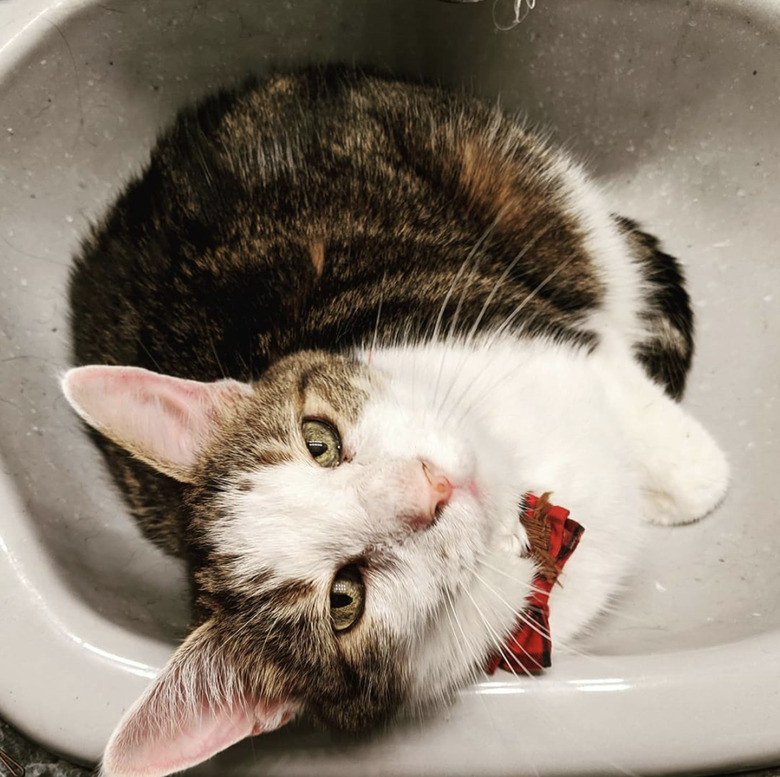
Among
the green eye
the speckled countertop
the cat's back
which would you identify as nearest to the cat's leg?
the cat's back

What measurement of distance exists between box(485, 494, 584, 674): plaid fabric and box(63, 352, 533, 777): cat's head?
20 mm

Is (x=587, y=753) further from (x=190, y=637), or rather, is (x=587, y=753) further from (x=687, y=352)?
(x=687, y=352)

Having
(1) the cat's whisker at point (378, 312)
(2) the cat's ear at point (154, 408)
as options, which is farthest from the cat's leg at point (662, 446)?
(2) the cat's ear at point (154, 408)

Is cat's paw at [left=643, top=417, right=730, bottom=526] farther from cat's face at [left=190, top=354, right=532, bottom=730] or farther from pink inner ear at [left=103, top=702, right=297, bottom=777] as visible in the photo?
pink inner ear at [left=103, top=702, right=297, bottom=777]

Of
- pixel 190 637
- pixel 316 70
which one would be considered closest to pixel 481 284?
pixel 316 70

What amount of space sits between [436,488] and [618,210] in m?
1.00

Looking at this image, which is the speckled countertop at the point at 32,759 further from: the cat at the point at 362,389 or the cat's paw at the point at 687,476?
the cat's paw at the point at 687,476

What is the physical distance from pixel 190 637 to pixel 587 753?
0.46 metres

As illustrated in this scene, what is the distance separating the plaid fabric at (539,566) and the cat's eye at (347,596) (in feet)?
0.72

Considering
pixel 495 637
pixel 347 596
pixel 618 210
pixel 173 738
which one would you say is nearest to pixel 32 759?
pixel 173 738

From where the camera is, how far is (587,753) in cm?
72

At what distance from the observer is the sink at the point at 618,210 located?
743mm

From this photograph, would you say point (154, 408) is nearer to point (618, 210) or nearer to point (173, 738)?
point (173, 738)

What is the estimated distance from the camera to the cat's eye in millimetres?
779
